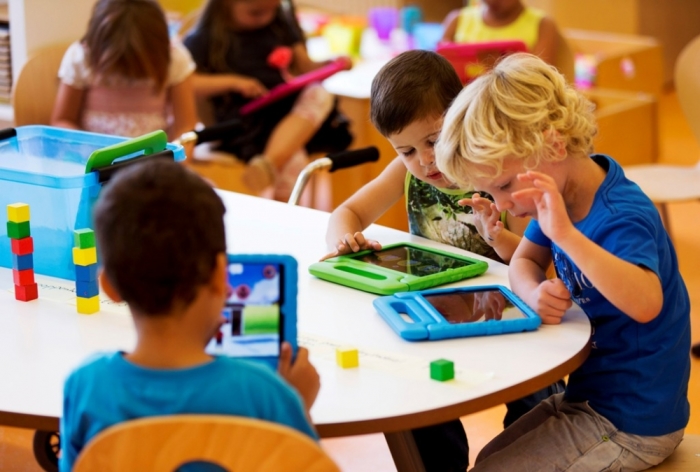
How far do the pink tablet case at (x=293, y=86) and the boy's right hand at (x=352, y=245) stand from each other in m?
1.73

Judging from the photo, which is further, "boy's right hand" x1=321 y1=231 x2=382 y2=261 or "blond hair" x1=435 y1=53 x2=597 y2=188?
"boy's right hand" x1=321 y1=231 x2=382 y2=261

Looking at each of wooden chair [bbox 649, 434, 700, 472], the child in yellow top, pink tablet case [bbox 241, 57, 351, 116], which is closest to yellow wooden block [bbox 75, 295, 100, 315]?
wooden chair [bbox 649, 434, 700, 472]

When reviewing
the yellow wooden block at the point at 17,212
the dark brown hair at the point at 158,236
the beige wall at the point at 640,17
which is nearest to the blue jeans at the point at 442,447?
the yellow wooden block at the point at 17,212

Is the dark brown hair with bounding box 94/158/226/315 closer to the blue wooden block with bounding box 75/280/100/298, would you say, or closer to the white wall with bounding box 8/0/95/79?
the blue wooden block with bounding box 75/280/100/298

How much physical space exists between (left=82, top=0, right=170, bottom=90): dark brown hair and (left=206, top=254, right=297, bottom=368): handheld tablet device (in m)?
1.75

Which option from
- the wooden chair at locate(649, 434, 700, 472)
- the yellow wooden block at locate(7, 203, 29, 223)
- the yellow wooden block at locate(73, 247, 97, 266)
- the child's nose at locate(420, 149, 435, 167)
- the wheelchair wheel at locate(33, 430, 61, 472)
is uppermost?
the child's nose at locate(420, 149, 435, 167)

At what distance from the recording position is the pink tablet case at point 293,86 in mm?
3236

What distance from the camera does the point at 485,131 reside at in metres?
1.25

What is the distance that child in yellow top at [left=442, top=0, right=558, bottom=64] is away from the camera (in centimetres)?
344

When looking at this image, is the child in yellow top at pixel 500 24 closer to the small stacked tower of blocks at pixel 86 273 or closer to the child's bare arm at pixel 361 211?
the child's bare arm at pixel 361 211

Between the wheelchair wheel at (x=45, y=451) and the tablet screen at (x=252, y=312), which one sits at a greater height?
the tablet screen at (x=252, y=312)

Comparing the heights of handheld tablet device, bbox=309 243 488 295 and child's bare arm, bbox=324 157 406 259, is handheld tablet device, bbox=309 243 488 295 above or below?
below

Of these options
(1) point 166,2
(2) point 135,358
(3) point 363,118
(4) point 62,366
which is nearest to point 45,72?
(3) point 363,118

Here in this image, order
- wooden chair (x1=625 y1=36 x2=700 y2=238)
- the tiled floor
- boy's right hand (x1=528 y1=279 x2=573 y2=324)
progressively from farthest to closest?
1. wooden chair (x1=625 y1=36 x2=700 y2=238)
2. the tiled floor
3. boy's right hand (x1=528 y1=279 x2=573 y2=324)
